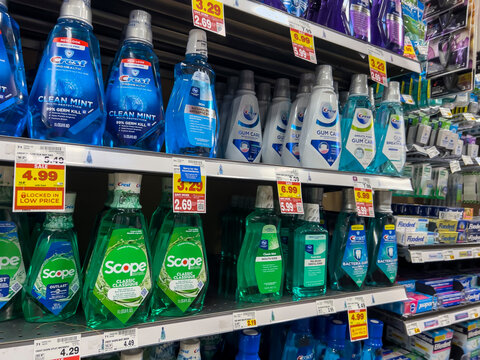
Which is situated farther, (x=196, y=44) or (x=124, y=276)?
(x=196, y=44)

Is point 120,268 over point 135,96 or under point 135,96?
under

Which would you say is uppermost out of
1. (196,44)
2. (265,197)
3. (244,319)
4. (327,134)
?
(196,44)

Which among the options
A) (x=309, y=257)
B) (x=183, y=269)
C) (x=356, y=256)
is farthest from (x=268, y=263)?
(x=356, y=256)

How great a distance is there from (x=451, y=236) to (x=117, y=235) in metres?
1.74

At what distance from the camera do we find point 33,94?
75 centimetres

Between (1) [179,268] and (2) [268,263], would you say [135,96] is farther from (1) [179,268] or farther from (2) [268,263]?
(2) [268,263]

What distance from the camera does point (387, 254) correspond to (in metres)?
1.28

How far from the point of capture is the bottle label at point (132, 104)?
2.72ft

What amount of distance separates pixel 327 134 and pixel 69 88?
0.77 m

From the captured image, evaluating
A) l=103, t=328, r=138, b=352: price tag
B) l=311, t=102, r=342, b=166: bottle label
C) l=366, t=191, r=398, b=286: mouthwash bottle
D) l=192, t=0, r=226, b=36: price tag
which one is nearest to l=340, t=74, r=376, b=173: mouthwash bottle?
l=311, t=102, r=342, b=166: bottle label

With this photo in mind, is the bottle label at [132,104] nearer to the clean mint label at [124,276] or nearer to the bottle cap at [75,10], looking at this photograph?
the bottle cap at [75,10]

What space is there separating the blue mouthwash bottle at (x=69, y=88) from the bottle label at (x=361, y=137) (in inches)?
33.2

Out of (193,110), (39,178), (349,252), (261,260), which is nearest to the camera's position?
(39,178)

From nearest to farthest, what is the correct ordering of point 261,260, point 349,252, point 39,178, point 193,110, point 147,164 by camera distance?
point 39,178
point 147,164
point 193,110
point 261,260
point 349,252
